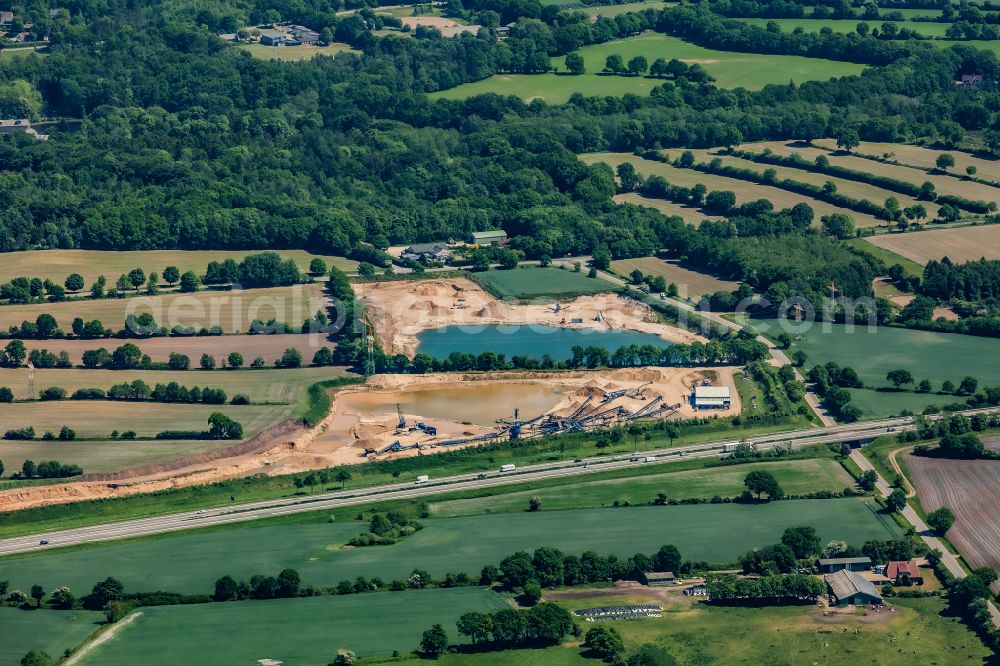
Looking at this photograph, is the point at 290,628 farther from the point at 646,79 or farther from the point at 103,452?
the point at 646,79

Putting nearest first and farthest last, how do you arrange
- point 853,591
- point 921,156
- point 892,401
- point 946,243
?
point 853,591, point 892,401, point 946,243, point 921,156

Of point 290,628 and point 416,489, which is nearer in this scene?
point 290,628

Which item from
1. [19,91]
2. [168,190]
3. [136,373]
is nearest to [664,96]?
[168,190]

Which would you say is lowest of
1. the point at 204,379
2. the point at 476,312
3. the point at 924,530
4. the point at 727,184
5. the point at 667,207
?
the point at 924,530

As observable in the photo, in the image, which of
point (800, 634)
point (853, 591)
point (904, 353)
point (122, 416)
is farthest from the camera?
point (904, 353)

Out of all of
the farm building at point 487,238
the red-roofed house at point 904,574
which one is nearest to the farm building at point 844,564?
the red-roofed house at point 904,574

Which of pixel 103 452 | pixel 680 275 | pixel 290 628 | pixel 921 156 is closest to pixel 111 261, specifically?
pixel 103 452

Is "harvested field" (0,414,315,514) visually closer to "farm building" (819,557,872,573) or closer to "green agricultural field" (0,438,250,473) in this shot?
"green agricultural field" (0,438,250,473)

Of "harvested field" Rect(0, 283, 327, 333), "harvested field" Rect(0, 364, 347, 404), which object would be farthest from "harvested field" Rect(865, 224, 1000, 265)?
"harvested field" Rect(0, 364, 347, 404)
